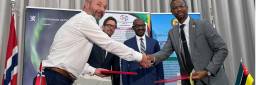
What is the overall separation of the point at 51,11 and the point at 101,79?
1.18 meters

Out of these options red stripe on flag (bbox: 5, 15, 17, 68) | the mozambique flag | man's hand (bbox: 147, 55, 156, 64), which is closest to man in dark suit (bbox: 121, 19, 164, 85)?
man's hand (bbox: 147, 55, 156, 64)

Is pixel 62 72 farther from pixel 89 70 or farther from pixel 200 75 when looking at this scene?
pixel 200 75

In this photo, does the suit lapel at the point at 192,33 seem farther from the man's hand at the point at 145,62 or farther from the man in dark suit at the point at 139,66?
the man in dark suit at the point at 139,66

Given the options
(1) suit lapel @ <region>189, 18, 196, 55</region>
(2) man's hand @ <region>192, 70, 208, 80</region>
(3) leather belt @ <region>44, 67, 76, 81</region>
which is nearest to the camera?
(3) leather belt @ <region>44, 67, 76, 81</region>

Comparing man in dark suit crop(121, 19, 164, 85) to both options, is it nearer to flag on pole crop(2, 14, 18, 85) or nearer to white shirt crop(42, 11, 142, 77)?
white shirt crop(42, 11, 142, 77)

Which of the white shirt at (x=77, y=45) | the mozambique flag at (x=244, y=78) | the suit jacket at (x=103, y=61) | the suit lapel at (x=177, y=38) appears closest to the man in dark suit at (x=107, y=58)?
the suit jacket at (x=103, y=61)

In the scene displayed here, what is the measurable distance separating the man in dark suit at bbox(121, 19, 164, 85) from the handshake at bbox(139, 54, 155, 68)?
0.36m

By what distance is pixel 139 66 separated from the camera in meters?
4.28

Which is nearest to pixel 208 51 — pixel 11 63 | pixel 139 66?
pixel 139 66

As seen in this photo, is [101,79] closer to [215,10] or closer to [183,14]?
[183,14]

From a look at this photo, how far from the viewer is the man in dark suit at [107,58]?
12.9 ft

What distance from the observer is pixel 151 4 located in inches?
222

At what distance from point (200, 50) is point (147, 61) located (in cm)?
69

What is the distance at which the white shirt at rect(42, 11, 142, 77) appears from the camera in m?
3.11
